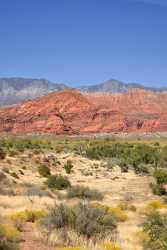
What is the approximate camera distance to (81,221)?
1280cm

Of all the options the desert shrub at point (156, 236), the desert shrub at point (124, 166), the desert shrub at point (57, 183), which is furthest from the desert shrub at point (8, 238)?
the desert shrub at point (124, 166)

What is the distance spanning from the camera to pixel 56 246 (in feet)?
37.0

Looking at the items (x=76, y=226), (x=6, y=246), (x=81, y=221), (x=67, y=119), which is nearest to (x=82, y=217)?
(x=81, y=221)

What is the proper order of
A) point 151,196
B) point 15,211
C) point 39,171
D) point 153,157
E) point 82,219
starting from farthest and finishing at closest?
point 153,157
point 39,171
point 151,196
point 15,211
point 82,219

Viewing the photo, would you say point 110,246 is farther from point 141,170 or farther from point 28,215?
point 141,170

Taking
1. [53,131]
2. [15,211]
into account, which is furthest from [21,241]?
[53,131]

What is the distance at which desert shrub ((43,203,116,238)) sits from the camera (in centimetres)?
1255

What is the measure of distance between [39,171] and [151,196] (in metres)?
13.3

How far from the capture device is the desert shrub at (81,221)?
12547 millimetres

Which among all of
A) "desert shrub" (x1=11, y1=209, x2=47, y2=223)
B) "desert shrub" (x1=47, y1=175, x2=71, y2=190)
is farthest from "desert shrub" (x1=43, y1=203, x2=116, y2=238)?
"desert shrub" (x1=47, y1=175, x2=71, y2=190)

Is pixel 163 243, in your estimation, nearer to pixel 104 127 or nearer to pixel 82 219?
pixel 82 219

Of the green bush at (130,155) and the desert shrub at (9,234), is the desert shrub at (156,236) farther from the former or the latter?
the green bush at (130,155)

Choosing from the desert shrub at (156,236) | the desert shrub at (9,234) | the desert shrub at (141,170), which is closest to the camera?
the desert shrub at (156,236)

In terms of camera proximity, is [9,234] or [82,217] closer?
[9,234]
